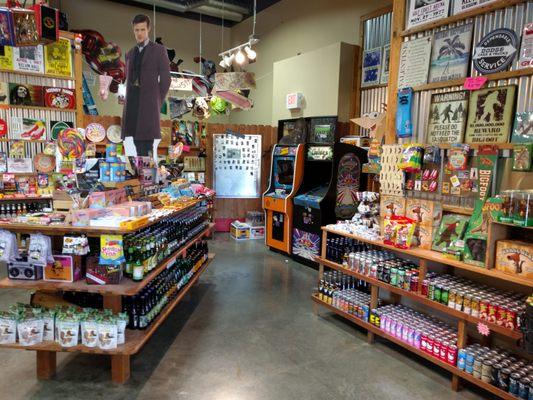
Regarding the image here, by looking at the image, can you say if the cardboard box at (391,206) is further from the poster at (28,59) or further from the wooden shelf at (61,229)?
the poster at (28,59)

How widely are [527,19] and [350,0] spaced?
4907mm

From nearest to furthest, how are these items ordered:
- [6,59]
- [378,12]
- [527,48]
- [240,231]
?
[527,48] < [6,59] < [378,12] < [240,231]

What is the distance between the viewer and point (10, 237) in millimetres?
2809

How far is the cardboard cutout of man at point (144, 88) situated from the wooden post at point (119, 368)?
3.02m

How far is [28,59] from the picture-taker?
561 centimetres

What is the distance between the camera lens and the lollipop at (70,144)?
367 cm

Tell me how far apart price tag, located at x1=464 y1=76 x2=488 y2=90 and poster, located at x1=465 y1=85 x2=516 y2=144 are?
69 mm

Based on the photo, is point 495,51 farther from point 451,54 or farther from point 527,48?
point 451,54

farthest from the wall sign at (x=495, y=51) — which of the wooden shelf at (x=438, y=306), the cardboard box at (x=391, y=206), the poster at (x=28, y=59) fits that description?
the poster at (x=28, y=59)

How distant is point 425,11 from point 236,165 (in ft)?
17.2

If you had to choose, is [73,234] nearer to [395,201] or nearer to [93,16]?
[395,201]

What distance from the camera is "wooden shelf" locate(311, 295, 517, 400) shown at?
106 inches

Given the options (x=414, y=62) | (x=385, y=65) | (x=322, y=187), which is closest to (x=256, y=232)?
(x=322, y=187)

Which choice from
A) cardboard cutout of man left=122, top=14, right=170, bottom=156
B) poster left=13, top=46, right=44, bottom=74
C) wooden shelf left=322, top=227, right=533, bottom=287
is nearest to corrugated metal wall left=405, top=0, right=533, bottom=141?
wooden shelf left=322, top=227, right=533, bottom=287
